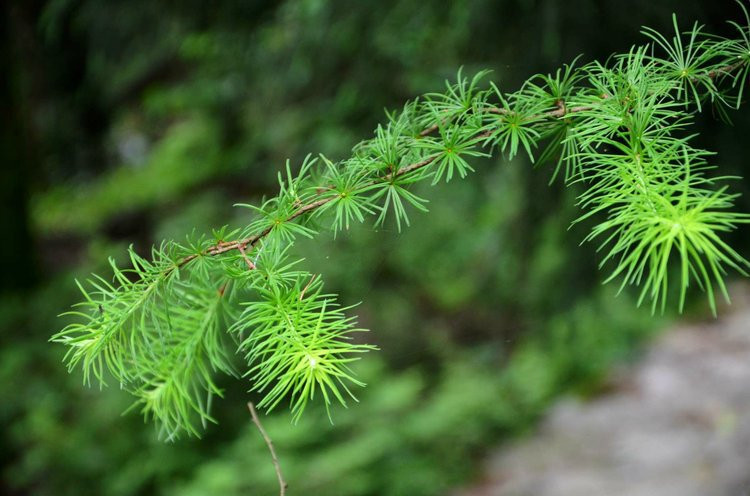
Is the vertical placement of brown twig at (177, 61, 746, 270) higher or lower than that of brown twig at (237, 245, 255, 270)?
higher

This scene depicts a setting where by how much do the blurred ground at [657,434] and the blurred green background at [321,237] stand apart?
0.63ft

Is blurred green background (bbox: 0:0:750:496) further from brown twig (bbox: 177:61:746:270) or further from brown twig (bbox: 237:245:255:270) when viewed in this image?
brown twig (bbox: 237:245:255:270)

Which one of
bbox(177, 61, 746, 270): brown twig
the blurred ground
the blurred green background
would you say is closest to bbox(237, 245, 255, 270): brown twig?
bbox(177, 61, 746, 270): brown twig

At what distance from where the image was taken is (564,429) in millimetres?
3658

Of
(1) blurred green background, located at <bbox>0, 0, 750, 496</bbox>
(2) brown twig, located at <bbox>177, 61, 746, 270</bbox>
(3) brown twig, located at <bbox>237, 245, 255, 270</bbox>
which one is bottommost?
(3) brown twig, located at <bbox>237, 245, 255, 270</bbox>

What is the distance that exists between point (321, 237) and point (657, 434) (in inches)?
80.9

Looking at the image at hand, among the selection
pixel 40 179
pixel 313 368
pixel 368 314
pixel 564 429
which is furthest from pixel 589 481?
pixel 40 179

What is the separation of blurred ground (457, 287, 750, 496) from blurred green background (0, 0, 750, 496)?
19 cm

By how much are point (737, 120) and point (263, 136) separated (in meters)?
2.57

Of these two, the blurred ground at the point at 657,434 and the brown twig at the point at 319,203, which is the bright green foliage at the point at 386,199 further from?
the blurred ground at the point at 657,434

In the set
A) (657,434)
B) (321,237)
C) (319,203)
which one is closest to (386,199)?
(319,203)

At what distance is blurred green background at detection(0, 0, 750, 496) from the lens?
2.01 m

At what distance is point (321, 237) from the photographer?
3275 millimetres

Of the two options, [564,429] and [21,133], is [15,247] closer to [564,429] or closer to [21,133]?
[21,133]
